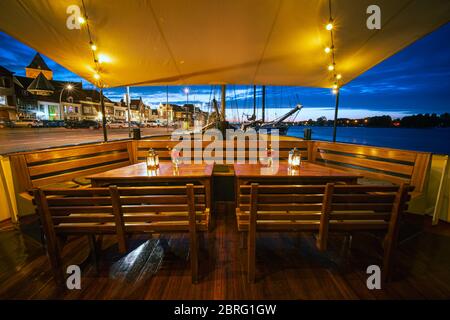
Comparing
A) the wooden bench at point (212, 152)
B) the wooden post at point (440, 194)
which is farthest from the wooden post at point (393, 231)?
the wooden bench at point (212, 152)

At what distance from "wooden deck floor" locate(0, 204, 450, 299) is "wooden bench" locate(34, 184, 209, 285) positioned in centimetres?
29

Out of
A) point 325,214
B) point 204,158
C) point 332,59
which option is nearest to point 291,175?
point 325,214

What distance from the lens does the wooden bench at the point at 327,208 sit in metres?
1.56

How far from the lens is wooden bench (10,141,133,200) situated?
113 inches

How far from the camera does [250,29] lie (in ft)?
10.6

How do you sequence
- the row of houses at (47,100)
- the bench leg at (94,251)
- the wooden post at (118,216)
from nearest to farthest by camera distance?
the wooden post at (118,216)
the bench leg at (94,251)
the row of houses at (47,100)

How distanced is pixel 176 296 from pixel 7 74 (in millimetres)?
19784

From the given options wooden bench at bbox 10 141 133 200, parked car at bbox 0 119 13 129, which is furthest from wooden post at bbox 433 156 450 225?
parked car at bbox 0 119 13 129

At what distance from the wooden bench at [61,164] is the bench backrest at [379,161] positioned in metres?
4.73

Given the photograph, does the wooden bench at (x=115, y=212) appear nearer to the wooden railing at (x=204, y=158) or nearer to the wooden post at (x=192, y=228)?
the wooden post at (x=192, y=228)

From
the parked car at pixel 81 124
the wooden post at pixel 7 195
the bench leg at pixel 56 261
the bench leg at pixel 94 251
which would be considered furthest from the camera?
the parked car at pixel 81 124

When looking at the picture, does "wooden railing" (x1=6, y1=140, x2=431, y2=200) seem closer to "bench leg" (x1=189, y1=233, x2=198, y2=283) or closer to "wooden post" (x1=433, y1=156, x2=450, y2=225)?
"wooden post" (x1=433, y1=156, x2=450, y2=225)

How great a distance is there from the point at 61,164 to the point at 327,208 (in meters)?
4.12
